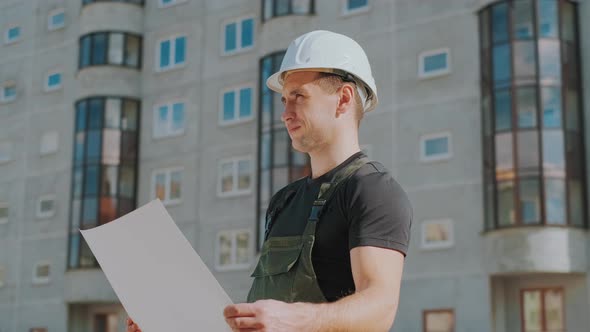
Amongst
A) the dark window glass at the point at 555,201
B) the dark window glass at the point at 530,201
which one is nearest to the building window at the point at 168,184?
the dark window glass at the point at 530,201

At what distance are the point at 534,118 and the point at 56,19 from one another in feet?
69.9

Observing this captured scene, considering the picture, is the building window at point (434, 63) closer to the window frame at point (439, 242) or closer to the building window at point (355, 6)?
the building window at point (355, 6)

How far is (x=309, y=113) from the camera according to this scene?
329cm

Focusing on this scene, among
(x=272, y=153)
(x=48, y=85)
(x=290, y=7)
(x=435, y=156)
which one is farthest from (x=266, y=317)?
(x=48, y=85)

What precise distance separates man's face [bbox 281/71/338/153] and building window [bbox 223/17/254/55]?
30.8 meters

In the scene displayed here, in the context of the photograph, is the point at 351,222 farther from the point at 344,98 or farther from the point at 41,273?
the point at 41,273

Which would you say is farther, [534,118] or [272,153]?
[272,153]

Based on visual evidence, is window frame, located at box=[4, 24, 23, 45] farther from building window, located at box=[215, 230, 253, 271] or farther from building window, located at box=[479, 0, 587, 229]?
building window, located at box=[479, 0, 587, 229]

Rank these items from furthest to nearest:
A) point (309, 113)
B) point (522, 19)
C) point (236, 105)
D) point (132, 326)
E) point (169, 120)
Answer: point (169, 120)
point (236, 105)
point (522, 19)
point (132, 326)
point (309, 113)

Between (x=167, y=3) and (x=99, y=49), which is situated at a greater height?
(x=167, y=3)

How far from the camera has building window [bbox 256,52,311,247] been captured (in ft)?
101

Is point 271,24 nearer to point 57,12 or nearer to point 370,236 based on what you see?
point 57,12

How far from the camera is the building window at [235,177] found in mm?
33094

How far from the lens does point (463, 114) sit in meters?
28.4
